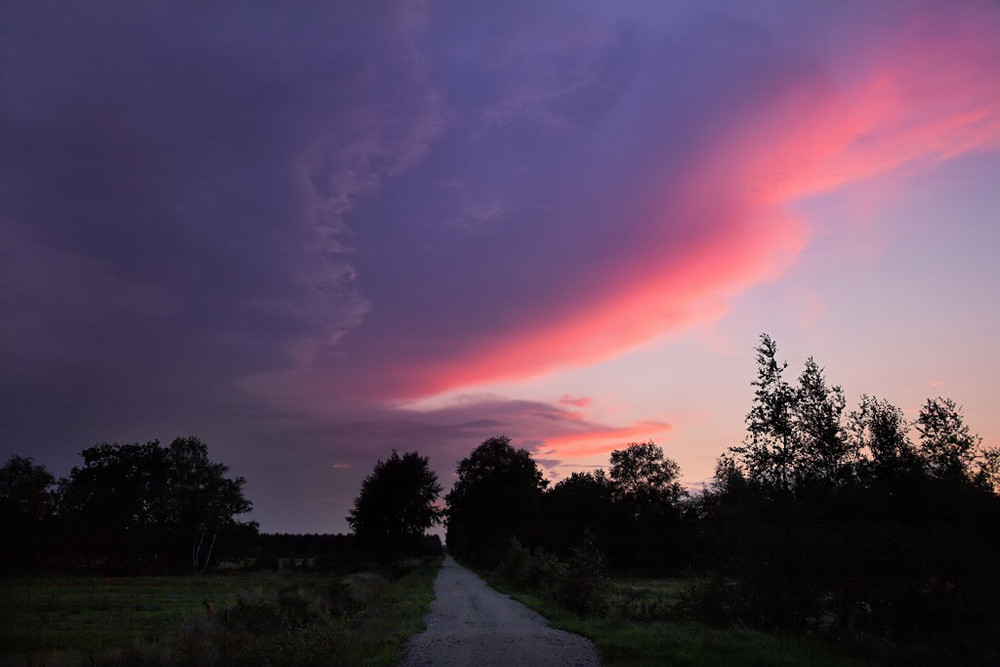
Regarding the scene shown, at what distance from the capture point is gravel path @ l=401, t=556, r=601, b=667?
11.9 meters

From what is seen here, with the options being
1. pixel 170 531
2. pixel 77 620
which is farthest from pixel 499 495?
pixel 77 620

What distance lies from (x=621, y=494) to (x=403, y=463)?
1103 inches

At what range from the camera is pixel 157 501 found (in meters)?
75.6

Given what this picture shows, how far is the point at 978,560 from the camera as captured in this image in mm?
12531

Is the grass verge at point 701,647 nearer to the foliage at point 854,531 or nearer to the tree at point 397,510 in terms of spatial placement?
the foliage at point 854,531

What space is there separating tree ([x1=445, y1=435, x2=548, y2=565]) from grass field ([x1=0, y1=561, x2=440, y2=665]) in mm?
39531

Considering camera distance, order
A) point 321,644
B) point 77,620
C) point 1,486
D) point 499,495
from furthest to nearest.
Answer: point 499,495, point 1,486, point 77,620, point 321,644

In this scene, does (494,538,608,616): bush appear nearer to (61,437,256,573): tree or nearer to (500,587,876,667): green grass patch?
(500,587,876,667): green grass patch

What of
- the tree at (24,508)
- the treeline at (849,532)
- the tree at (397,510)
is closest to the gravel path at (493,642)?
the treeline at (849,532)

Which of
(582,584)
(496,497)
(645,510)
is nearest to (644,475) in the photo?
(645,510)

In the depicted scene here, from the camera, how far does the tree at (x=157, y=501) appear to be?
67.4 meters

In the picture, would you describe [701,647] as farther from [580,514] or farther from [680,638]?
[580,514]

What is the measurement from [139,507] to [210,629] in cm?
7493

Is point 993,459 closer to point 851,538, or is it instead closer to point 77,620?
point 851,538
